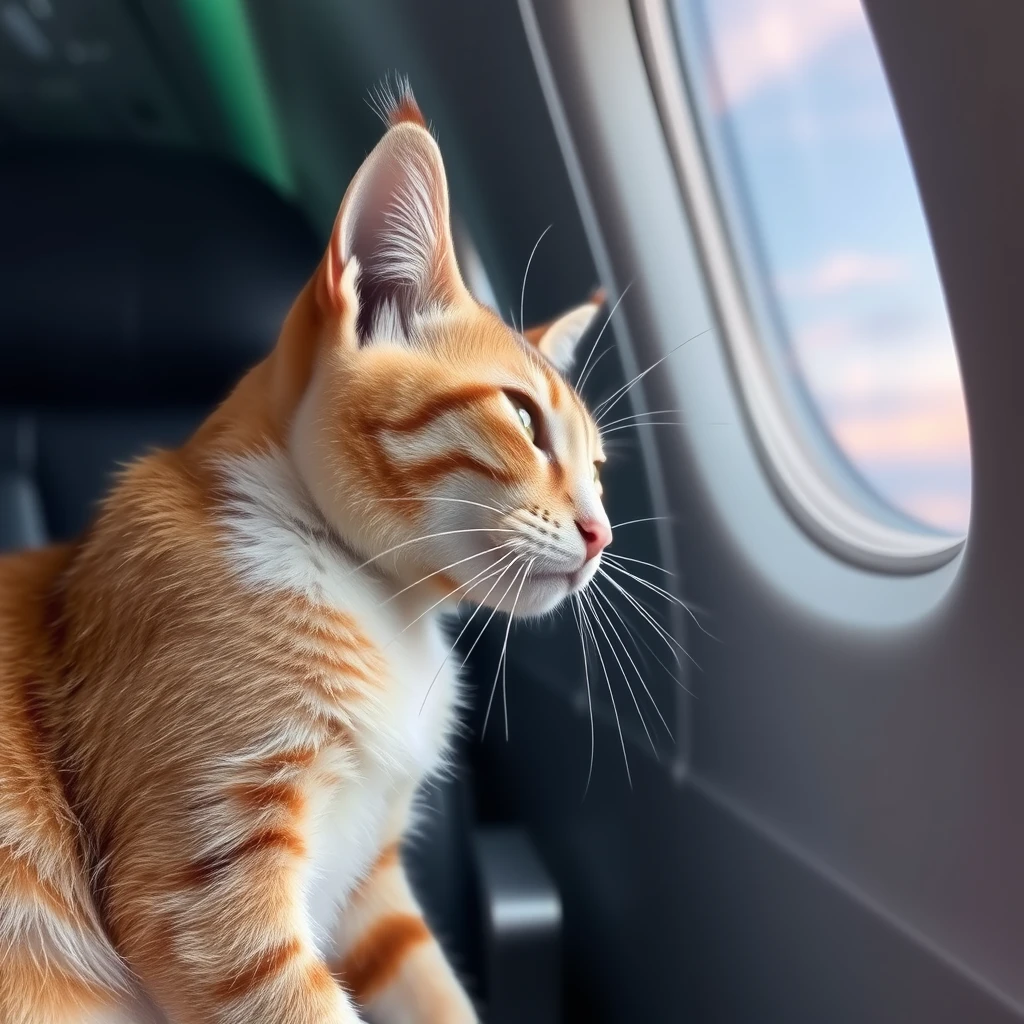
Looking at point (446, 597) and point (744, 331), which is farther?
point (744, 331)

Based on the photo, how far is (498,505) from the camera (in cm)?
63

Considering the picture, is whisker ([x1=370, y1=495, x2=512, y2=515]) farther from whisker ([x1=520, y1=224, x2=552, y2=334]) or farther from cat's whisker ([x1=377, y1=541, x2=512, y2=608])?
whisker ([x1=520, y1=224, x2=552, y2=334])

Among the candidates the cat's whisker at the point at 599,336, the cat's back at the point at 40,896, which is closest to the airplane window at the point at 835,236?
the cat's whisker at the point at 599,336

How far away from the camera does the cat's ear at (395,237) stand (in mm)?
619

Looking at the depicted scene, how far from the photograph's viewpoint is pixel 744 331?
92 centimetres

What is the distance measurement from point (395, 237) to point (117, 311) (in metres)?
0.72

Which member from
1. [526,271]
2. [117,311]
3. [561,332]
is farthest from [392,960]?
[117,311]

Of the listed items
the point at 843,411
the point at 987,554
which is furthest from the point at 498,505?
the point at 843,411

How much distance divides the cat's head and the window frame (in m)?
0.29

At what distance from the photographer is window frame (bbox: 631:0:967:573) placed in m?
0.89

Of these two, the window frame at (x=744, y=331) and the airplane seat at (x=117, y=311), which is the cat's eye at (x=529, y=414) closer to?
the window frame at (x=744, y=331)

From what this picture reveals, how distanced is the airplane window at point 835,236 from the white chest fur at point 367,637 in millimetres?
414

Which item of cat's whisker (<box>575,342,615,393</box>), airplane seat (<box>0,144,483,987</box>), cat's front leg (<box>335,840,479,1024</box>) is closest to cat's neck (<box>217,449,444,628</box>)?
cat's front leg (<box>335,840,479,1024</box>)

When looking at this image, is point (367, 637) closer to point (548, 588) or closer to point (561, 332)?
point (548, 588)
